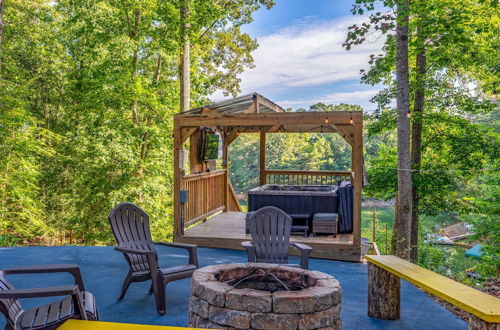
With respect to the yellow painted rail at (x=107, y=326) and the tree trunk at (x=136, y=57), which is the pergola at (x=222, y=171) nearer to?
the tree trunk at (x=136, y=57)

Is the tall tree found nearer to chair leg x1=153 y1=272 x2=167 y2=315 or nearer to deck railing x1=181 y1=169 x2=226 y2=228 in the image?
deck railing x1=181 y1=169 x2=226 y2=228

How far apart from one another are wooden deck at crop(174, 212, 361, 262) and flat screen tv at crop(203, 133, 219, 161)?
1.40 m

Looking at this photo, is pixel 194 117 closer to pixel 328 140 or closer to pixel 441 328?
pixel 441 328

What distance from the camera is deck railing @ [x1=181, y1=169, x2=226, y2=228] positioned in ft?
24.5

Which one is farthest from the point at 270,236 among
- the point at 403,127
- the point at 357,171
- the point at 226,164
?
the point at 226,164

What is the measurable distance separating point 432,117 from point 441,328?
764 cm

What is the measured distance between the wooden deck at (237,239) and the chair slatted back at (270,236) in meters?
1.64

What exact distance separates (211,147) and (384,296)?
5.55 metres

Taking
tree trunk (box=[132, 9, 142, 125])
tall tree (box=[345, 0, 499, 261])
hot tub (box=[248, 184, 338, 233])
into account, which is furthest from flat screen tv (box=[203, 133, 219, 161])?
tree trunk (box=[132, 9, 142, 125])

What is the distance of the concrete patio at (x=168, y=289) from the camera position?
3.79 metres

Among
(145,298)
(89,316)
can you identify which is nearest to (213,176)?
(145,298)

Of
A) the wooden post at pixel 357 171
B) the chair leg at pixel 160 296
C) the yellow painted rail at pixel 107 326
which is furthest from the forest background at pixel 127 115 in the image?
the yellow painted rail at pixel 107 326

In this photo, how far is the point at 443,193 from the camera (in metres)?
10.5

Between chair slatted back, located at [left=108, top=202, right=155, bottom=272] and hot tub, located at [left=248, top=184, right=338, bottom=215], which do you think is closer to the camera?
chair slatted back, located at [left=108, top=202, right=155, bottom=272]
